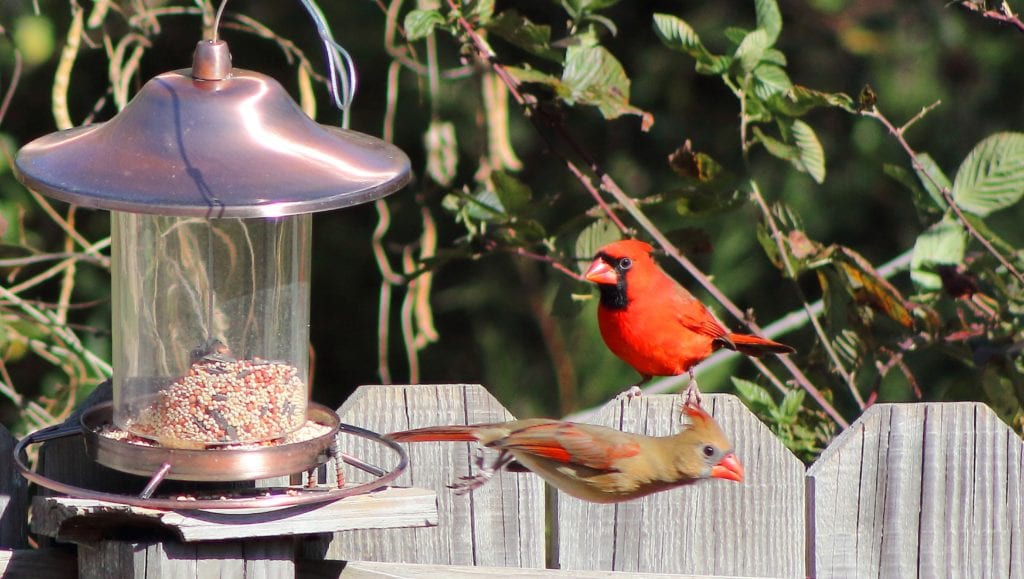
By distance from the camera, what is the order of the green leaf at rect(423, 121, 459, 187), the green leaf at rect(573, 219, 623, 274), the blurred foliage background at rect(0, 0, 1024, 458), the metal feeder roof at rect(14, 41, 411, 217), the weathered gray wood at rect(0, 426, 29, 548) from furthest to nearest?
1. the green leaf at rect(423, 121, 459, 187)
2. the blurred foliage background at rect(0, 0, 1024, 458)
3. the green leaf at rect(573, 219, 623, 274)
4. the weathered gray wood at rect(0, 426, 29, 548)
5. the metal feeder roof at rect(14, 41, 411, 217)

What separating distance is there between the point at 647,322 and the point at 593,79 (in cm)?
52

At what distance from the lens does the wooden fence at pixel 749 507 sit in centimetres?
236

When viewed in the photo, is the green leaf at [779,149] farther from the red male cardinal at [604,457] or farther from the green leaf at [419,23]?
the red male cardinal at [604,457]

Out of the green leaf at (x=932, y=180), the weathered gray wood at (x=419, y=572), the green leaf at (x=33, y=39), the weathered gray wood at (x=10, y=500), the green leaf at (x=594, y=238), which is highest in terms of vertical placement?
the green leaf at (x=33, y=39)

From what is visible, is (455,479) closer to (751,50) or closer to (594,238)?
(594,238)

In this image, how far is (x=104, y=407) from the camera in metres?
2.40

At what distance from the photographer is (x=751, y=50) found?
2926 millimetres

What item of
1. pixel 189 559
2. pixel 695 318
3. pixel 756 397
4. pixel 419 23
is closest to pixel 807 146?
pixel 695 318

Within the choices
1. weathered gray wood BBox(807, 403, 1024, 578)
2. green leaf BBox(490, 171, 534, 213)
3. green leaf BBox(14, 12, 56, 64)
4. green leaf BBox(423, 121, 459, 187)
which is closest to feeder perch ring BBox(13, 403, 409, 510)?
weathered gray wood BBox(807, 403, 1024, 578)

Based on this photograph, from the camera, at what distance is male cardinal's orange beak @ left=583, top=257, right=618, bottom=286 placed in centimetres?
305

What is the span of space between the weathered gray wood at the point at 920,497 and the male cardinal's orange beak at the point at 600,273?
82 centimetres

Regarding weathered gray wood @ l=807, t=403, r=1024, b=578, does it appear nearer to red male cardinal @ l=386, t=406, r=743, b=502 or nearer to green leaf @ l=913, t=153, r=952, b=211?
red male cardinal @ l=386, t=406, r=743, b=502

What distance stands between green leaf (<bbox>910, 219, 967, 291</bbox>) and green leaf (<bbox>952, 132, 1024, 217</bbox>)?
0.06 meters

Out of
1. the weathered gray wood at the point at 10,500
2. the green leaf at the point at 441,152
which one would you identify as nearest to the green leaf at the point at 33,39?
the green leaf at the point at 441,152
